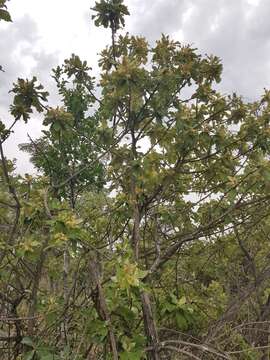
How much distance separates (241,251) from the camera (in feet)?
16.1

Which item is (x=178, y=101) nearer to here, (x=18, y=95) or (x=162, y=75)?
(x=162, y=75)

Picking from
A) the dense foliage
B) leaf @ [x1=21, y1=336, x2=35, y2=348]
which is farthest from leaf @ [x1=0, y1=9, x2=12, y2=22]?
leaf @ [x1=21, y1=336, x2=35, y2=348]

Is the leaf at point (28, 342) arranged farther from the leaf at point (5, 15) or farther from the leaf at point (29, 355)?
the leaf at point (5, 15)

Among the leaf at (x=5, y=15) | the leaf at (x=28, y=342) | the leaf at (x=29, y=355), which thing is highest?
the leaf at (x=5, y=15)

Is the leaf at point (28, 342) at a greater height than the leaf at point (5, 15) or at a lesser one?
lesser

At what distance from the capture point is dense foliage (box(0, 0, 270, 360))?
271 cm

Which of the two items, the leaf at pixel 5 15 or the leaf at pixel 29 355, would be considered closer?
the leaf at pixel 5 15

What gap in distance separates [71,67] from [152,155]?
4.03 feet

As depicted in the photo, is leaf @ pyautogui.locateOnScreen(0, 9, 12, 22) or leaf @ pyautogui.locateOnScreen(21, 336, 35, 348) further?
leaf @ pyautogui.locateOnScreen(21, 336, 35, 348)

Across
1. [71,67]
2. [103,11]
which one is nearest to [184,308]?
[71,67]

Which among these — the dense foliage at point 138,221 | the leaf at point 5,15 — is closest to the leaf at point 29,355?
the dense foliage at point 138,221

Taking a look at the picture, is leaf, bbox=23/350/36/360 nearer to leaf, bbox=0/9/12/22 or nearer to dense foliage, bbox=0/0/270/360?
dense foliage, bbox=0/0/270/360

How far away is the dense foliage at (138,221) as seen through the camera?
2.71 metres

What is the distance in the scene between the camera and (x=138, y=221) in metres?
3.75
